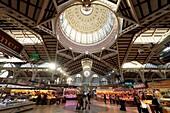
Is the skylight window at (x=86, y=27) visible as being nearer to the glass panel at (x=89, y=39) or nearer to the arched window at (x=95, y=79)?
the glass panel at (x=89, y=39)

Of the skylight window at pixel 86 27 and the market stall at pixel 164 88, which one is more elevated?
the skylight window at pixel 86 27

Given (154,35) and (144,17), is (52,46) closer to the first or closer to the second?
(144,17)

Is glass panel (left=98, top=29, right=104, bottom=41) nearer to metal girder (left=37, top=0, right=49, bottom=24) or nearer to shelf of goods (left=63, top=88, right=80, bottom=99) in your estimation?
metal girder (left=37, top=0, right=49, bottom=24)

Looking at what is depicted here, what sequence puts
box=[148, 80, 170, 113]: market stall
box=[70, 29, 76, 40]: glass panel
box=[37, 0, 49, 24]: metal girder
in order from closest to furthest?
box=[148, 80, 170, 113]: market stall < box=[37, 0, 49, 24]: metal girder < box=[70, 29, 76, 40]: glass panel

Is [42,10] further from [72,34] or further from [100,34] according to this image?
[100,34]

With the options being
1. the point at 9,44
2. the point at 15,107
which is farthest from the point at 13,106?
the point at 9,44

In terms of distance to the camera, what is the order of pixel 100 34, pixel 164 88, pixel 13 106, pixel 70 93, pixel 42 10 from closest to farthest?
1. pixel 164 88
2. pixel 13 106
3. pixel 42 10
4. pixel 100 34
5. pixel 70 93

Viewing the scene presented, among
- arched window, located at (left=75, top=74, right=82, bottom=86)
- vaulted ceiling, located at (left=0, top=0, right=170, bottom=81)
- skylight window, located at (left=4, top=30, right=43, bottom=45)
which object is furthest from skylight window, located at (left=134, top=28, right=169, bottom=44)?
arched window, located at (left=75, top=74, right=82, bottom=86)

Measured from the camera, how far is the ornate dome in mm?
18969

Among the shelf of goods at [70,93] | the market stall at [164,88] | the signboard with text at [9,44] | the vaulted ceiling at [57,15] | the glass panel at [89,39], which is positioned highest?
the glass panel at [89,39]

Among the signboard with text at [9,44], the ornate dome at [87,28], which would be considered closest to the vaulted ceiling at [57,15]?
the ornate dome at [87,28]

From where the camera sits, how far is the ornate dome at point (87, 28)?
62.2 feet

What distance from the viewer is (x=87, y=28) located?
22.8 meters

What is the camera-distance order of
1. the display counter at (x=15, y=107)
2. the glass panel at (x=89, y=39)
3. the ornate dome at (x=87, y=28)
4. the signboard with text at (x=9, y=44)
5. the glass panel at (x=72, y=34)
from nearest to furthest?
the signboard with text at (x=9, y=44)
the display counter at (x=15, y=107)
the ornate dome at (x=87, y=28)
the glass panel at (x=72, y=34)
the glass panel at (x=89, y=39)
